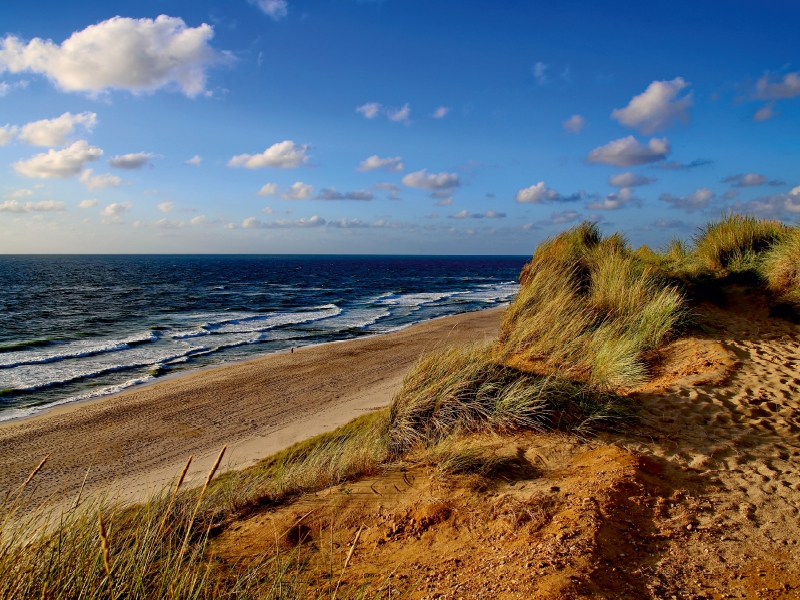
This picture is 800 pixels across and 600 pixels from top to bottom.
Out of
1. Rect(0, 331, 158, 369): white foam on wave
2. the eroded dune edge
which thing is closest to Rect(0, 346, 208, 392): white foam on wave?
Rect(0, 331, 158, 369): white foam on wave

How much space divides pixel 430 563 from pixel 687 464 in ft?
11.3

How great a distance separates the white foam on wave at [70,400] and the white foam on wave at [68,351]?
5790 millimetres

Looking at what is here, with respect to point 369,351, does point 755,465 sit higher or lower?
higher

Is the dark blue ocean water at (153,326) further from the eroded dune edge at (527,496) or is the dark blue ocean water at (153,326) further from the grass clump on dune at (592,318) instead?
the grass clump on dune at (592,318)

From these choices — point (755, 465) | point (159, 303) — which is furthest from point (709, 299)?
point (159, 303)

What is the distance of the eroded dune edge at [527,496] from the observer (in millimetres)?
3510

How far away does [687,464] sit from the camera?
219 inches

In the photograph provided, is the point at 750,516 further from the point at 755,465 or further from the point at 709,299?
the point at 709,299

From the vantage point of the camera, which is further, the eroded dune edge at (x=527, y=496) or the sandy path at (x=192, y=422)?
the sandy path at (x=192, y=422)

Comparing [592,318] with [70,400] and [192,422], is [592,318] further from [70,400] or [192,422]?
[70,400]

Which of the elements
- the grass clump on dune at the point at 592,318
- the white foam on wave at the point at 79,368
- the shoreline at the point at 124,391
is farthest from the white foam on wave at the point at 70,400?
the grass clump on dune at the point at 592,318

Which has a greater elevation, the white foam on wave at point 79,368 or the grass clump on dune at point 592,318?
the grass clump on dune at point 592,318

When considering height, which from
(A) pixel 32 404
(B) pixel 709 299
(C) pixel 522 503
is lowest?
(A) pixel 32 404

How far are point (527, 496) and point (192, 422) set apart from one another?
11351 millimetres
